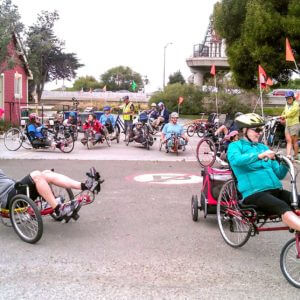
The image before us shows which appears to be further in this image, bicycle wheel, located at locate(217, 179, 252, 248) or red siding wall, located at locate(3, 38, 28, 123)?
red siding wall, located at locate(3, 38, 28, 123)

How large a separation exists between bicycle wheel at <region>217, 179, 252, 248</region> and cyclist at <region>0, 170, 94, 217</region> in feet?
4.97

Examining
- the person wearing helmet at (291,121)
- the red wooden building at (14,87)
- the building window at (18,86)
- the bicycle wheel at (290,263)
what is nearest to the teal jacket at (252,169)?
the bicycle wheel at (290,263)

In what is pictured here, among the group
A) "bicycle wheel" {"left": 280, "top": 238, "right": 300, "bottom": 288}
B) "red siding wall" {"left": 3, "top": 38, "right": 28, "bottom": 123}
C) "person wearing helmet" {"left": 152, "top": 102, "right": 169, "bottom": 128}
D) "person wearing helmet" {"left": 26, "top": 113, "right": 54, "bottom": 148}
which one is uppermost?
"red siding wall" {"left": 3, "top": 38, "right": 28, "bottom": 123}

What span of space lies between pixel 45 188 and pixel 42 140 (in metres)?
8.89

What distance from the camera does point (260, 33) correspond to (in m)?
18.0

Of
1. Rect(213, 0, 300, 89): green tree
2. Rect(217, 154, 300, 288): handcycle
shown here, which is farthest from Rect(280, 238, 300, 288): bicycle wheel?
Rect(213, 0, 300, 89): green tree

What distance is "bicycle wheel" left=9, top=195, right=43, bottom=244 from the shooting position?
522 centimetres

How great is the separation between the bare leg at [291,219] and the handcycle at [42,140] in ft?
34.4

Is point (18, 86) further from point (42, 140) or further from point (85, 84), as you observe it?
point (85, 84)

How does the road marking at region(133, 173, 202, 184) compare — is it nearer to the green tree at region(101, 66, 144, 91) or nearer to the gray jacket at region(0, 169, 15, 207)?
the gray jacket at region(0, 169, 15, 207)

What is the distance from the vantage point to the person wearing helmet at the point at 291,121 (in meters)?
12.3

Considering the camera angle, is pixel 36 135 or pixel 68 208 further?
pixel 36 135

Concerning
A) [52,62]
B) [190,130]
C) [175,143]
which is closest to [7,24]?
[175,143]

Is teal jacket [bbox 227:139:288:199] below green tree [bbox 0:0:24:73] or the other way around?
below
